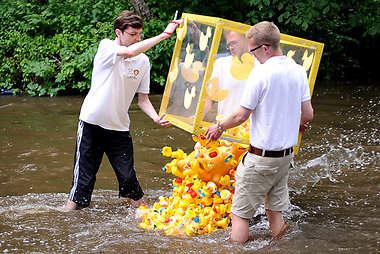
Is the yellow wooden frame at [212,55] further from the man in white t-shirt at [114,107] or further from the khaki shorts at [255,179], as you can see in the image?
the khaki shorts at [255,179]

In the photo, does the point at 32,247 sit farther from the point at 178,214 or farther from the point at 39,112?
the point at 39,112

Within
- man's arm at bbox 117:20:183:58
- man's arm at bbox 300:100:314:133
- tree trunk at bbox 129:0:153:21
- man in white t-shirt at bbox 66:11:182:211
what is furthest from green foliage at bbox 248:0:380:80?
man's arm at bbox 300:100:314:133

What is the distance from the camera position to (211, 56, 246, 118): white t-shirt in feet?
14.5

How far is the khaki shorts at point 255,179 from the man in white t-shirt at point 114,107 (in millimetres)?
1046

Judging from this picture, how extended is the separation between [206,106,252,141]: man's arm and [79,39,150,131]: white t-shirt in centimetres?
106

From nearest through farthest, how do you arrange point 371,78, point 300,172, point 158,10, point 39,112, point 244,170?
point 244,170 < point 300,172 < point 39,112 < point 158,10 < point 371,78

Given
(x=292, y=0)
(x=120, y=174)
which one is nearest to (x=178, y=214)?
(x=120, y=174)

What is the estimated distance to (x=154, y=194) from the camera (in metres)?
5.96

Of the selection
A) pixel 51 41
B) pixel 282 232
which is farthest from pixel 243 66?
pixel 51 41

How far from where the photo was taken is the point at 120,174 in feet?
17.2

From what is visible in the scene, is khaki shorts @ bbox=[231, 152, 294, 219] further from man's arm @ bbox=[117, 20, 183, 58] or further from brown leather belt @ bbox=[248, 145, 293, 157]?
man's arm @ bbox=[117, 20, 183, 58]

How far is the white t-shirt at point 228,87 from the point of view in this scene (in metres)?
4.41

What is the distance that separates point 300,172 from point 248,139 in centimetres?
235

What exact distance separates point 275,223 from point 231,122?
979 millimetres
